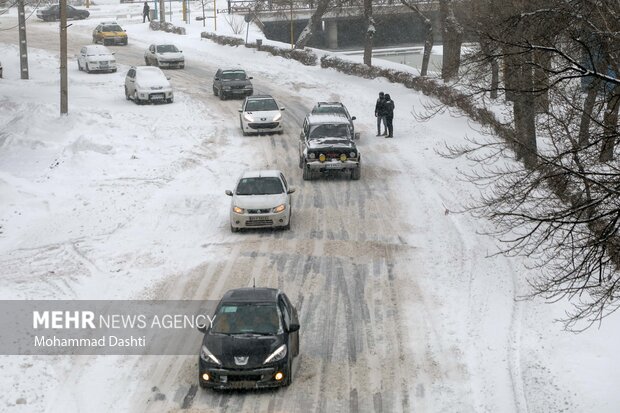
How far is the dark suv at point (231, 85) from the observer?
1581 inches

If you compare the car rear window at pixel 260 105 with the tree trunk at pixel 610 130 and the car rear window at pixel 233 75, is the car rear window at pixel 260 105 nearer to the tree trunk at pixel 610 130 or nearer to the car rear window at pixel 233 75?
the car rear window at pixel 233 75

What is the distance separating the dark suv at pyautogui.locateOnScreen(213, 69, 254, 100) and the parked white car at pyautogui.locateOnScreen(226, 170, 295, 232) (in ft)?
59.0

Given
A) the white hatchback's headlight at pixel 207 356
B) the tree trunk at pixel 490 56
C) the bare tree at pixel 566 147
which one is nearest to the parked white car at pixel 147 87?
the bare tree at pixel 566 147

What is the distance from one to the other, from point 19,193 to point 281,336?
1423 centimetres

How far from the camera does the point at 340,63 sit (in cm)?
4638

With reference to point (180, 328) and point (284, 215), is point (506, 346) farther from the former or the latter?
point (284, 215)

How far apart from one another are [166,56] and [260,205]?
2871 centimetres

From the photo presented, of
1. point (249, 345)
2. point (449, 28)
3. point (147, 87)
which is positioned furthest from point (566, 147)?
point (449, 28)

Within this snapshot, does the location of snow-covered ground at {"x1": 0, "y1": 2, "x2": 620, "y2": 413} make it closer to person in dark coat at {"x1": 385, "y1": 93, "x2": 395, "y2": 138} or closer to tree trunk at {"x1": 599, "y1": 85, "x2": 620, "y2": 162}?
person in dark coat at {"x1": 385, "y1": 93, "x2": 395, "y2": 138}

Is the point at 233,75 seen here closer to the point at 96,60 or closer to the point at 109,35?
the point at 96,60

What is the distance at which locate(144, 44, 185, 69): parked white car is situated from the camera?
48688mm

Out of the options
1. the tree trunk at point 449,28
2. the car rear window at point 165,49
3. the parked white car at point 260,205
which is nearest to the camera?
the parked white car at point 260,205

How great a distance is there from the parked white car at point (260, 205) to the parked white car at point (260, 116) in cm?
1054

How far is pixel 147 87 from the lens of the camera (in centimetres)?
3800
